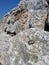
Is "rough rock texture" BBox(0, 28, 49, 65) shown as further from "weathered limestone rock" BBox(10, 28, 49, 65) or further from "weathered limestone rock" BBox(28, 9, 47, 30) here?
"weathered limestone rock" BBox(28, 9, 47, 30)

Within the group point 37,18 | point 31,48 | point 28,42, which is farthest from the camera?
point 37,18

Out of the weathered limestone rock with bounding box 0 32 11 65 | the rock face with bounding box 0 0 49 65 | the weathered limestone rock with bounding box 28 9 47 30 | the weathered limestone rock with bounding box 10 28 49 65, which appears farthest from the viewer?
the weathered limestone rock with bounding box 28 9 47 30

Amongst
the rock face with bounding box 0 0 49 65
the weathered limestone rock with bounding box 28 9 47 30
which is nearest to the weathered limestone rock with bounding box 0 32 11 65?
the rock face with bounding box 0 0 49 65

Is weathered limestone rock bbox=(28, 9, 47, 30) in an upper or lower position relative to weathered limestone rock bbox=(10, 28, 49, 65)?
upper

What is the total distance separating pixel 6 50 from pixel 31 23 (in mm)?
4434

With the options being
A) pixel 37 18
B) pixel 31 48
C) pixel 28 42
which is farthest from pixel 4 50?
pixel 37 18

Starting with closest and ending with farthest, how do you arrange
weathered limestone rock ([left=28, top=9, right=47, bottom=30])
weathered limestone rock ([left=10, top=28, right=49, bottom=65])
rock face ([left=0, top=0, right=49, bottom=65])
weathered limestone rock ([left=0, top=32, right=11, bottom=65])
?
weathered limestone rock ([left=10, top=28, right=49, bottom=65])
rock face ([left=0, top=0, right=49, bottom=65])
weathered limestone rock ([left=0, top=32, right=11, bottom=65])
weathered limestone rock ([left=28, top=9, right=47, bottom=30])

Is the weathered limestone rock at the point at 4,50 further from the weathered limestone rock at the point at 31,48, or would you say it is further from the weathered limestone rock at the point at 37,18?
the weathered limestone rock at the point at 37,18

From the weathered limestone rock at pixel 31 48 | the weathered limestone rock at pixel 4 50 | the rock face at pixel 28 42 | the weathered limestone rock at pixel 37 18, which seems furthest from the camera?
the weathered limestone rock at pixel 37 18

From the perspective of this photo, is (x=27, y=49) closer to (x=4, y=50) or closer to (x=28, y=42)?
(x=28, y=42)

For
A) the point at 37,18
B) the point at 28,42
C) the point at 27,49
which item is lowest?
the point at 27,49

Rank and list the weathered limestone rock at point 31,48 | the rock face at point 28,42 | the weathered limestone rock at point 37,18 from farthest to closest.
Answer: the weathered limestone rock at point 37,18 → the rock face at point 28,42 → the weathered limestone rock at point 31,48

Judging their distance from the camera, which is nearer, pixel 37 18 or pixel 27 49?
pixel 27 49

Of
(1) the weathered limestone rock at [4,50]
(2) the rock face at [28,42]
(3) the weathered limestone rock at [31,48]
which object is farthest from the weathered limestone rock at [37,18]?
(1) the weathered limestone rock at [4,50]
